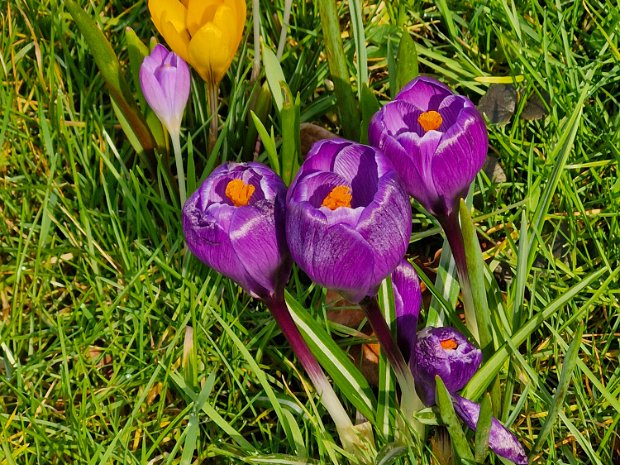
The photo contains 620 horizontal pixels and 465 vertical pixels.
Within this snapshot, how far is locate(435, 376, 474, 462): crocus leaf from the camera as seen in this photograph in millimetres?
1195

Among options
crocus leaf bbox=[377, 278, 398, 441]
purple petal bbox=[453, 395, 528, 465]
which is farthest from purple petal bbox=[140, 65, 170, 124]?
purple petal bbox=[453, 395, 528, 465]

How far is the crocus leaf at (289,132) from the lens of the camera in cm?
154

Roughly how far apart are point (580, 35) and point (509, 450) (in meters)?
1.22

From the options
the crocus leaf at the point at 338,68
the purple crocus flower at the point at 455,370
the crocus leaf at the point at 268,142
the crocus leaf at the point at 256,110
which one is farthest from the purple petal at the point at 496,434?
the crocus leaf at the point at 256,110

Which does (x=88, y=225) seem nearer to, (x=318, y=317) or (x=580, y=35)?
(x=318, y=317)

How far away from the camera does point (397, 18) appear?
85.4 inches

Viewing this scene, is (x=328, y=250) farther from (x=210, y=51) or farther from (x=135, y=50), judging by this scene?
(x=135, y=50)

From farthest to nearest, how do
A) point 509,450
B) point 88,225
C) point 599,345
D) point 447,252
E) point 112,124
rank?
point 112,124 → point 88,225 → point 599,345 → point 447,252 → point 509,450

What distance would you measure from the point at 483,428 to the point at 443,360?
4.6 inches

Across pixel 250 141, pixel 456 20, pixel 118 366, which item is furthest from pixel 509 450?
pixel 456 20

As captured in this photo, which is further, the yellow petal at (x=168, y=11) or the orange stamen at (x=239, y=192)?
the yellow petal at (x=168, y=11)

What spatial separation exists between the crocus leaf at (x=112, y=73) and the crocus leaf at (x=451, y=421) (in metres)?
0.94

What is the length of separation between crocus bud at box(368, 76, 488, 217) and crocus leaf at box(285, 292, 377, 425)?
31cm

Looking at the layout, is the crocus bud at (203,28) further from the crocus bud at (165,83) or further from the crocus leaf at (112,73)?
the crocus leaf at (112,73)
